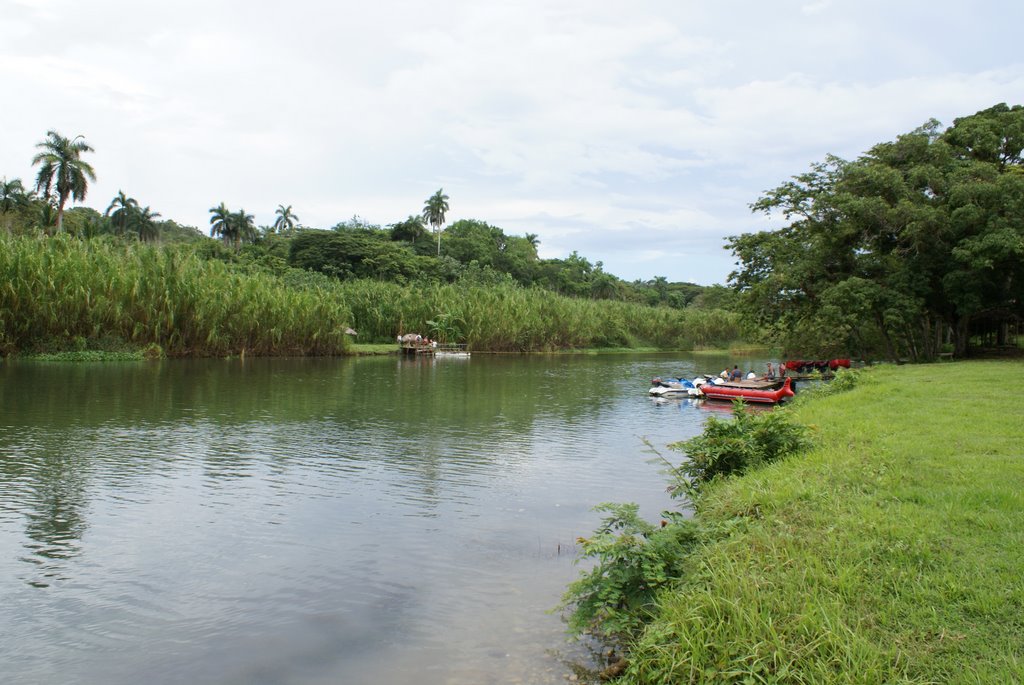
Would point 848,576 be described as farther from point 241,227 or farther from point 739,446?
point 241,227

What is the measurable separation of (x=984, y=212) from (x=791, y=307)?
8567mm

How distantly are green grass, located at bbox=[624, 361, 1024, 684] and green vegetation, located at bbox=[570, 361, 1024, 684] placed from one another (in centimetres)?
1

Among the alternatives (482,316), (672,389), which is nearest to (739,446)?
(672,389)

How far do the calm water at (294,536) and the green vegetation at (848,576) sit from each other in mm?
1315

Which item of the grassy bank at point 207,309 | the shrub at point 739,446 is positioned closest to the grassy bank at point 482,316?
the grassy bank at point 207,309

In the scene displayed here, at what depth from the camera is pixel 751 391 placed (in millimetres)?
25969

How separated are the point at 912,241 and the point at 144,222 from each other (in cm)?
8512

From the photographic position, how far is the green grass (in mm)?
4297

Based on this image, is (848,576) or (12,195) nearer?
(848,576)

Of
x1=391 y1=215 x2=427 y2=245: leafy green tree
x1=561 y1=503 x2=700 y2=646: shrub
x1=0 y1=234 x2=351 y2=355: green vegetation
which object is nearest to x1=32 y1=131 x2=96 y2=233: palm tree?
x1=0 y1=234 x2=351 y2=355: green vegetation

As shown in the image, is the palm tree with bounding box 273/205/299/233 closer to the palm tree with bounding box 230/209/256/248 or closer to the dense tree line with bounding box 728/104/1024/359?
the palm tree with bounding box 230/209/256/248

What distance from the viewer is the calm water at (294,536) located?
6.22m

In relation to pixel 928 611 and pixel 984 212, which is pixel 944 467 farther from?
pixel 984 212

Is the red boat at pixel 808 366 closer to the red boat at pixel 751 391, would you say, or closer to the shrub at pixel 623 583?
the red boat at pixel 751 391
